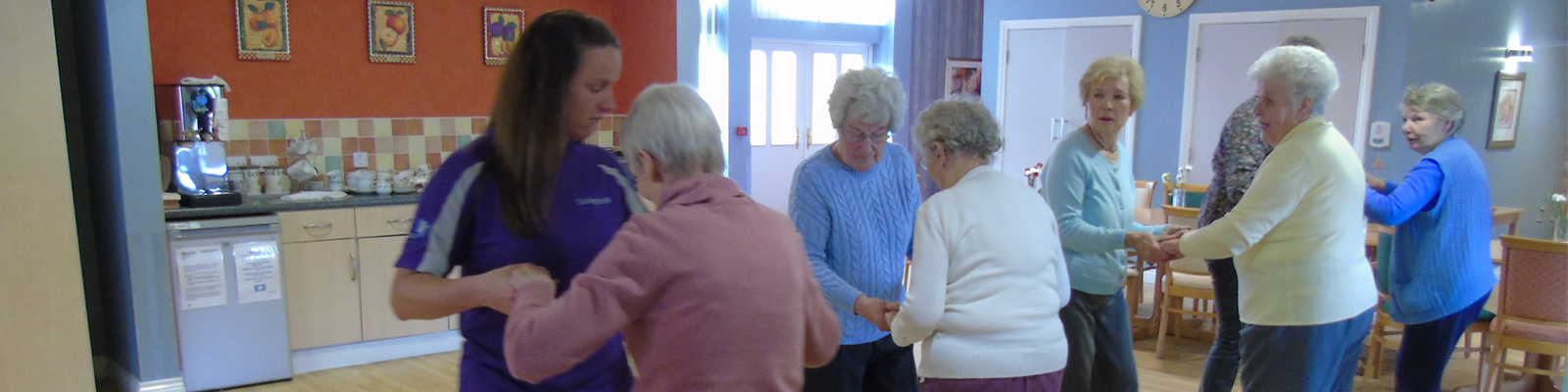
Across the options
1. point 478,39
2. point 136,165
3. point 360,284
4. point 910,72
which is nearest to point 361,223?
point 360,284

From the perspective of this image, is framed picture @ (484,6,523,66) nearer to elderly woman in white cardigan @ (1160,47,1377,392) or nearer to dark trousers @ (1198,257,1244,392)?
dark trousers @ (1198,257,1244,392)

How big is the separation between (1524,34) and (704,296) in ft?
29.4

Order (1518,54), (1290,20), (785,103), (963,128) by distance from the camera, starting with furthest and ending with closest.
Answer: (785,103) → (1518,54) → (1290,20) → (963,128)

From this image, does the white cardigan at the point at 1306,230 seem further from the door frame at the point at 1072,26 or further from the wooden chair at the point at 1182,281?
the door frame at the point at 1072,26

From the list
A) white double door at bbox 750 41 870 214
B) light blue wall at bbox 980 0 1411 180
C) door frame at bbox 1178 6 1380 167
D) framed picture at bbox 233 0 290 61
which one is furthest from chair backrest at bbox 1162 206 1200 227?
white double door at bbox 750 41 870 214

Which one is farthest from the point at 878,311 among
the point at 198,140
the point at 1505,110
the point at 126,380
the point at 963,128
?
the point at 1505,110

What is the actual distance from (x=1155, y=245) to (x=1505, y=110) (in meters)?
6.99

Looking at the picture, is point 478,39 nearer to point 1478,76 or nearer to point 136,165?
point 136,165

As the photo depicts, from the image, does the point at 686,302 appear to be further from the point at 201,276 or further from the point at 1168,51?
the point at 1168,51

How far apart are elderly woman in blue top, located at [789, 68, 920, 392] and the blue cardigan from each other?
5.29 feet

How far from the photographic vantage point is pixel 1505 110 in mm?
7719

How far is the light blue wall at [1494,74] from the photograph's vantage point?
6.29 metres

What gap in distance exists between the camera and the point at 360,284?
4547mm

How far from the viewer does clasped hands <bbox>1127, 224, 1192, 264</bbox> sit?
8.59 feet
